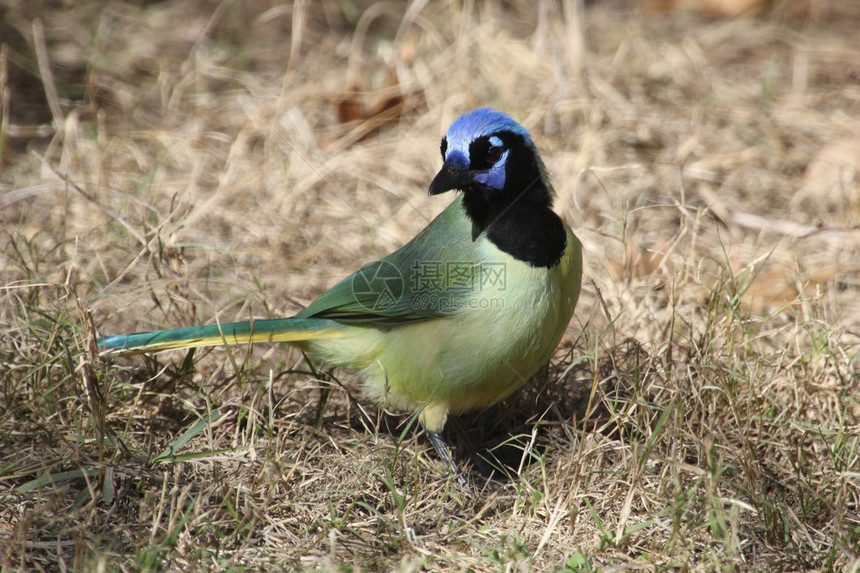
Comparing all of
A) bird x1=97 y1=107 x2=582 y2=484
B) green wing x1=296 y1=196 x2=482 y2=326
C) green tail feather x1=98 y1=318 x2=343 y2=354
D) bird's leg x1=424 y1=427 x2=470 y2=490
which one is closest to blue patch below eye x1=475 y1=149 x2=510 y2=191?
bird x1=97 y1=107 x2=582 y2=484

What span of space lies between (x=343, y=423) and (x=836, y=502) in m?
1.83

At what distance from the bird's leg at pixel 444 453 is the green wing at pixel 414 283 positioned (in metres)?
0.48

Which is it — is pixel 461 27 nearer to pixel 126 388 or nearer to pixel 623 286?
pixel 623 286

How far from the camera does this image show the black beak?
118 inches

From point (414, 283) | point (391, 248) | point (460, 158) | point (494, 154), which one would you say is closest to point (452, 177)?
point (460, 158)

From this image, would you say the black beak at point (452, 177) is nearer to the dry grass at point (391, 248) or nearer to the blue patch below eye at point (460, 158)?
the blue patch below eye at point (460, 158)

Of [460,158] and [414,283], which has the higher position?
[460,158]

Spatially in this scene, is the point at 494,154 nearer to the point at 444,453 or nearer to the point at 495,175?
the point at 495,175

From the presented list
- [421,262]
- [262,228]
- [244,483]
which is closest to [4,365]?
[244,483]

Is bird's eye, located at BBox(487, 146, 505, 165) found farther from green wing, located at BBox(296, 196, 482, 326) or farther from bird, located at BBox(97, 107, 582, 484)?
green wing, located at BBox(296, 196, 482, 326)

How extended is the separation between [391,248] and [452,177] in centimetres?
163

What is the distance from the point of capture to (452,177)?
3.04 metres

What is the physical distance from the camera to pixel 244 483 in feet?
9.46

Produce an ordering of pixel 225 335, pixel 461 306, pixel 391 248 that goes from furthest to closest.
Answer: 1. pixel 391 248
2. pixel 225 335
3. pixel 461 306
